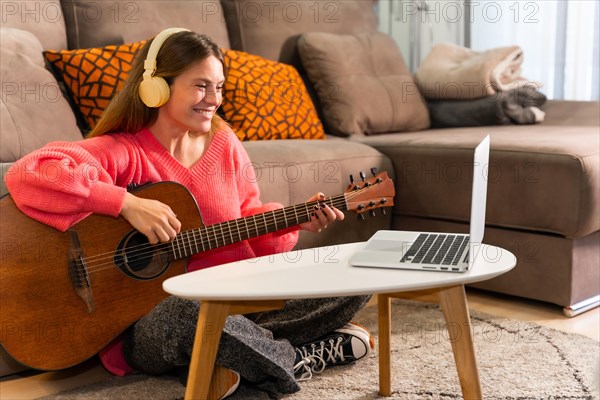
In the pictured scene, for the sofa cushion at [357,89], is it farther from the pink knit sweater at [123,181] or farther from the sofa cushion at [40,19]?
the pink knit sweater at [123,181]

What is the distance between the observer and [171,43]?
1.53 meters

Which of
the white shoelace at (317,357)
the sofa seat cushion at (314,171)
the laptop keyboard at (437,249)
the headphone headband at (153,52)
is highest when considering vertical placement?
the headphone headband at (153,52)

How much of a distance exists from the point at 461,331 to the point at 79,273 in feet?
2.40

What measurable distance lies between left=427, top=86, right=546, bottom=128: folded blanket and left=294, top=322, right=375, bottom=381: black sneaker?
4.06 feet

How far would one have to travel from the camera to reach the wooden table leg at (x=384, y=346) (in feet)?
4.64

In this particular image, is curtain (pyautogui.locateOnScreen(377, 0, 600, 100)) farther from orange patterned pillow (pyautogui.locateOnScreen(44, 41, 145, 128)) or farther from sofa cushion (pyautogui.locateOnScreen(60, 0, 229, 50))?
orange patterned pillow (pyautogui.locateOnScreen(44, 41, 145, 128))

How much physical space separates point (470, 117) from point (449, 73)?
176mm

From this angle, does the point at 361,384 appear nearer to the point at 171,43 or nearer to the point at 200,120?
the point at 200,120

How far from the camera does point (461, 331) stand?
3.75 feet

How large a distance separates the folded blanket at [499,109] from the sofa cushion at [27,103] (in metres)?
1.34

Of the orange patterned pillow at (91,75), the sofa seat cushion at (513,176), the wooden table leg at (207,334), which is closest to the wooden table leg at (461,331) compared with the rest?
the wooden table leg at (207,334)

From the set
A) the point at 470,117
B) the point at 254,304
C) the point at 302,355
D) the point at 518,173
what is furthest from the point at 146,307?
the point at 470,117

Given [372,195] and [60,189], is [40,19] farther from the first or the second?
[372,195]

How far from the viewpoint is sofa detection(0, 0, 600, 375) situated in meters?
1.90
